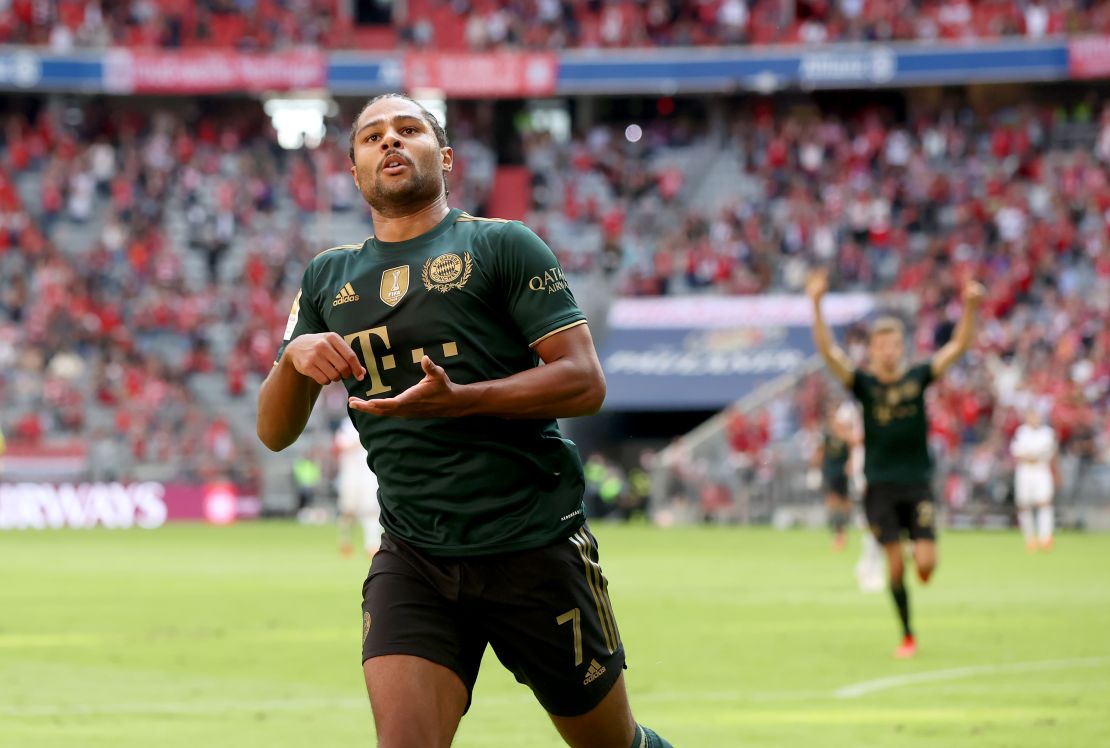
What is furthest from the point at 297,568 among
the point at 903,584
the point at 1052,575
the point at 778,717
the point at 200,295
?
the point at 200,295

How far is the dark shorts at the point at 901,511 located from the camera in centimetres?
1393

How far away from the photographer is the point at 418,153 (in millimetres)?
5746

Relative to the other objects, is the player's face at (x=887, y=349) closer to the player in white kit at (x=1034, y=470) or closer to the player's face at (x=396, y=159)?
the player's face at (x=396, y=159)

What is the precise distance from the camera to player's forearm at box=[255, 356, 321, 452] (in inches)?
224

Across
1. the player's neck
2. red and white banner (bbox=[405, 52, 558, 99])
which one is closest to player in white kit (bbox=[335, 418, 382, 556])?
the player's neck

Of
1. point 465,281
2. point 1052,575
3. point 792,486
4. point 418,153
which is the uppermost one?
point 418,153

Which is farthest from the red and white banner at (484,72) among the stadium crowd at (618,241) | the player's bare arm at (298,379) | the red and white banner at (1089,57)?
the player's bare arm at (298,379)

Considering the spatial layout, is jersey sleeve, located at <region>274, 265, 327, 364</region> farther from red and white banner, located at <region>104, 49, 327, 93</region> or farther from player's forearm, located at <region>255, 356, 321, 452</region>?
red and white banner, located at <region>104, 49, 327, 93</region>

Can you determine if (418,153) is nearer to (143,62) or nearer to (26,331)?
(26,331)

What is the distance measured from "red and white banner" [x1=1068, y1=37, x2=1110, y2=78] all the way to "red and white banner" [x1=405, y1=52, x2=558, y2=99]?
43.5ft

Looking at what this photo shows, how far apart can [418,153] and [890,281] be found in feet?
131

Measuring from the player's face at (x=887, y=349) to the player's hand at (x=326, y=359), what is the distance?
29.5 ft

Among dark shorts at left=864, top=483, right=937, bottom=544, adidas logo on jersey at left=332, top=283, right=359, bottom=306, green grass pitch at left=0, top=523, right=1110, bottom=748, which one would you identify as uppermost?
adidas logo on jersey at left=332, top=283, right=359, bottom=306

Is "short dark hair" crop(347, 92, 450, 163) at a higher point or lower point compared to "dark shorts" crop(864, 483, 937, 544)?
higher
